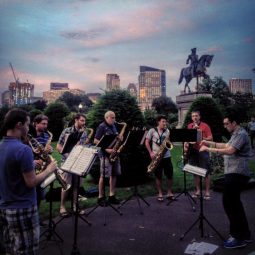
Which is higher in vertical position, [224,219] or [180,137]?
[180,137]

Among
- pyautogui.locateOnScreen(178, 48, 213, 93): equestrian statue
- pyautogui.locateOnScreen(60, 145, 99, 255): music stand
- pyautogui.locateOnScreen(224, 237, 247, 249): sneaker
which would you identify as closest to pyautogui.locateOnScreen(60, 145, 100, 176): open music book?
pyautogui.locateOnScreen(60, 145, 99, 255): music stand

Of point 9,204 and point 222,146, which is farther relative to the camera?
point 222,146

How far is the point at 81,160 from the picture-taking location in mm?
4652

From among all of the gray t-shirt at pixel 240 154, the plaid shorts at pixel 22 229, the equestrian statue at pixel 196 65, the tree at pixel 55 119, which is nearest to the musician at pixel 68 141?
the plaid shorts at pixel 22 229

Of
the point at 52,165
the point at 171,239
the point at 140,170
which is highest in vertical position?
the point at 52,165

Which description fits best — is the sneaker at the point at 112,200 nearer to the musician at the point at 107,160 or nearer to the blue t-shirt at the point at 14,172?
the musician at the point at 107,160

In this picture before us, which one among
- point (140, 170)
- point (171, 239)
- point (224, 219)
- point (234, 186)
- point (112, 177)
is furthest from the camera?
point (140, 170)

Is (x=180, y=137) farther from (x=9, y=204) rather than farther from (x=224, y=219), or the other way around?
(x=9, y=204)

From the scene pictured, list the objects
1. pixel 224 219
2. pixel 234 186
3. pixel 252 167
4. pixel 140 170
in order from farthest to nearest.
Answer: pixel 252 167 < pixel 140 170 < pixel 224 219 < pixel 234 186

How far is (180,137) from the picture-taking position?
7125 mm

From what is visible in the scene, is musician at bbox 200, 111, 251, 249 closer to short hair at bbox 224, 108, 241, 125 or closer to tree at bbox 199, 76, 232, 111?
short hair at bbox 224, 108, 241, 125

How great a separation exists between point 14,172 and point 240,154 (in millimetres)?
3693

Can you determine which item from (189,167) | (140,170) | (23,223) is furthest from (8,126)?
(140,170)

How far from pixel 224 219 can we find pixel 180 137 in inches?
78.9
